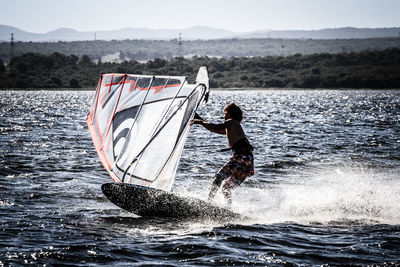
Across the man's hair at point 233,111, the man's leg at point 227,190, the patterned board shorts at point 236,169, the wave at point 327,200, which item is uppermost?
the man's hair at point 233,111

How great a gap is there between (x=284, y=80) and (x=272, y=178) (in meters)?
154

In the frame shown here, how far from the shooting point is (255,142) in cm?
2381

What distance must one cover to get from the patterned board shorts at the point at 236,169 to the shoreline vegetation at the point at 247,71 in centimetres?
14271

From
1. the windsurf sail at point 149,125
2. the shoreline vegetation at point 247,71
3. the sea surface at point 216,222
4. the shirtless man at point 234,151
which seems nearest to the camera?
the sea surface at point 216,222

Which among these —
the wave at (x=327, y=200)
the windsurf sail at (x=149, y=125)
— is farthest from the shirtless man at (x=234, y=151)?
the wave at (x=327, y=200)

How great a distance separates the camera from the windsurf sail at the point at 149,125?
32.1ft

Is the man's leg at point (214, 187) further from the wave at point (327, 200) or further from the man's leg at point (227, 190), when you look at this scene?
the wave at point (327, 200)

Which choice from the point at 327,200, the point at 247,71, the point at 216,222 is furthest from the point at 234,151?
the point at 247,71

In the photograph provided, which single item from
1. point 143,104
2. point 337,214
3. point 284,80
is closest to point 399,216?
point 337,214

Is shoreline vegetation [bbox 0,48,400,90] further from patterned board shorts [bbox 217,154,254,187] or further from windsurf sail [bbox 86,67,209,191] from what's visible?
patterned board shorts [bbox 217,154,254,187]

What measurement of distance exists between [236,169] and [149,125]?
5.99 feet

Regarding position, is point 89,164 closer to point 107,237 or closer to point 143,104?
point 143,104

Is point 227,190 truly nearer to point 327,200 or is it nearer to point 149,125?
point 149,125

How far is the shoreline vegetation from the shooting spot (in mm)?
152375
